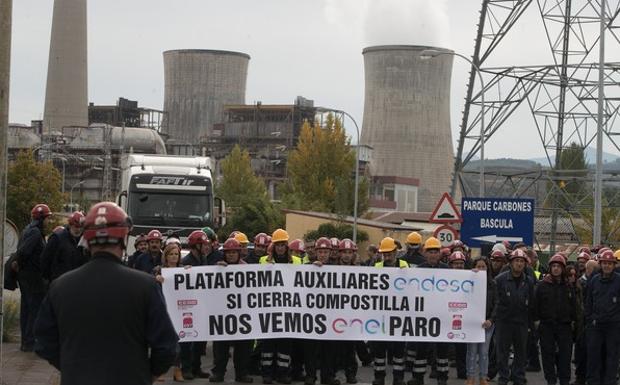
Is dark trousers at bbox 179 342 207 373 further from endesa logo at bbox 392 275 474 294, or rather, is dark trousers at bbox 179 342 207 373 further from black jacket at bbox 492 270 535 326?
black jacket at bbox 492 270 535 326

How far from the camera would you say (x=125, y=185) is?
26.8 meters

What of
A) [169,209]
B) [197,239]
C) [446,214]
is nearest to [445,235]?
[446,214]

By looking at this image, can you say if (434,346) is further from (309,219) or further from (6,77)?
(309,219)

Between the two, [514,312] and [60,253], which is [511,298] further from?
[60,253]

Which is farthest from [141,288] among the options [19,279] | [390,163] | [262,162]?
[262,162]

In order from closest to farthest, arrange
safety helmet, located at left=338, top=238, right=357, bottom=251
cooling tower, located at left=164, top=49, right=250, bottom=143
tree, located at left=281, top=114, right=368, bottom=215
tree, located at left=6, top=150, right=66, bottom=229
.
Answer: safety helmet, located at left=338, top=238, right=357, bottom=251
tree, located at left=6, top=150, right=66, bottom=229
tree, located at left=281, top=114, right=368, bottom=215
cooling tower, located at left=164, top=49, right=250, bottom=143

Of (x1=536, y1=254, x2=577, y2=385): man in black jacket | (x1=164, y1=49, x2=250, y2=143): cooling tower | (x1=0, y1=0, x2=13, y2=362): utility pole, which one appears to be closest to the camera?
(x1=0, y1=0, x2=13, y2=362): utility pole

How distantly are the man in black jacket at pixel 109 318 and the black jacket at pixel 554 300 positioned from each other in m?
8.78

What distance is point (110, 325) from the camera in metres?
5.24

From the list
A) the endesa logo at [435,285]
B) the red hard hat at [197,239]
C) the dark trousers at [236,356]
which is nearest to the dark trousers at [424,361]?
the endesa logo at [435,285]

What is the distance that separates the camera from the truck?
81.9 ft

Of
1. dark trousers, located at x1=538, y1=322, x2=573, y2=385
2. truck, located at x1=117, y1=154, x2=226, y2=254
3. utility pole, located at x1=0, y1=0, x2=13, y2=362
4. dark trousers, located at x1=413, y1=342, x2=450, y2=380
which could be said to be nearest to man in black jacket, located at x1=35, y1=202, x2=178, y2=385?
utility pole, located at x1=0, y1=0, x2=13, y2=362

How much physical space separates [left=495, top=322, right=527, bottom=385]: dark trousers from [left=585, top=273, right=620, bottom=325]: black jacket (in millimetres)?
810

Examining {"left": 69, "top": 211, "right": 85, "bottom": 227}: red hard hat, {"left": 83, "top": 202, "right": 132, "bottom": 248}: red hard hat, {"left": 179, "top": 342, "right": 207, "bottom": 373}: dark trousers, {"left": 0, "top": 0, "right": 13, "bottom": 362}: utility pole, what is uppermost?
{"left": 0, "top": 0, "right": 13, "bottom": 362}: utility pole
